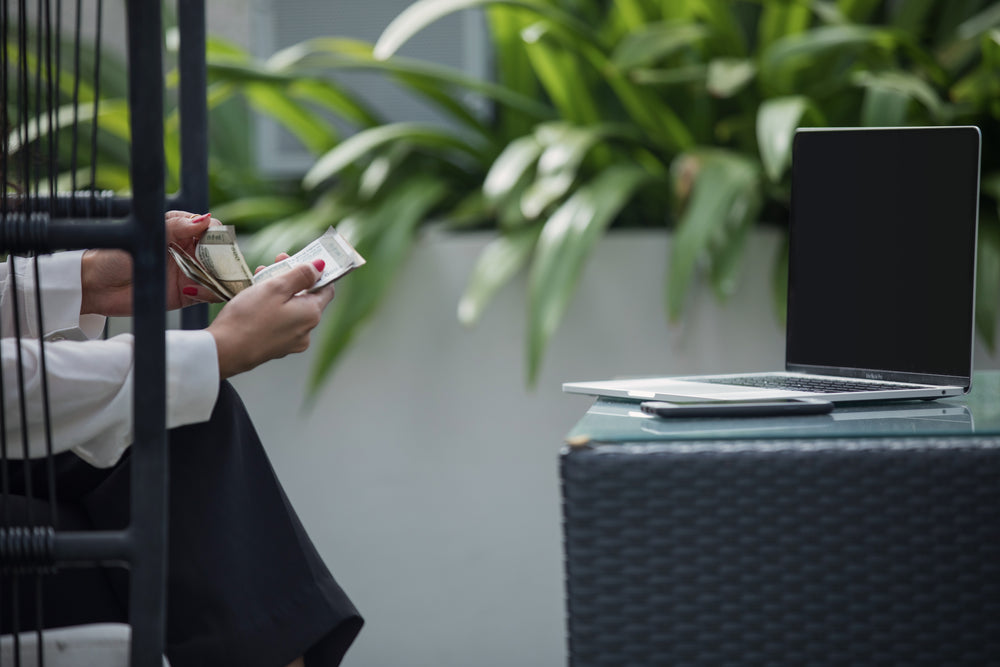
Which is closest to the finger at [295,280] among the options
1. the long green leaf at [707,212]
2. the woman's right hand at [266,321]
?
the woman's right hand at [266,321]

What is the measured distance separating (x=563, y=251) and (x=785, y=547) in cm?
93

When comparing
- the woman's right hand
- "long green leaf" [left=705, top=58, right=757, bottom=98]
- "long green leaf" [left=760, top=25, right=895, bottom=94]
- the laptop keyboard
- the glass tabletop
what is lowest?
the glass tabletop

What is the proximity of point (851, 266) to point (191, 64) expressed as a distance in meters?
0.68

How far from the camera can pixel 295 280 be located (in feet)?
2.75

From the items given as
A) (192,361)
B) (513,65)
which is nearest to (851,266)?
(192,361)

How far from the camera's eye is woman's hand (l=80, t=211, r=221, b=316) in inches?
38.9

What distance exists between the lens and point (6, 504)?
2.21 feet

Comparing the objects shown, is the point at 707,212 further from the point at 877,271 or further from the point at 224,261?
the point at 224,261

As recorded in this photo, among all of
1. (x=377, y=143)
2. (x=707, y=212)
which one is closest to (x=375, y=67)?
(x=377, y=143)

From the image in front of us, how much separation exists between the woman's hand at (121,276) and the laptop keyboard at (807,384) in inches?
20.3

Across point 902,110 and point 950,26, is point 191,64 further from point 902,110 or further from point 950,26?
point 950,26

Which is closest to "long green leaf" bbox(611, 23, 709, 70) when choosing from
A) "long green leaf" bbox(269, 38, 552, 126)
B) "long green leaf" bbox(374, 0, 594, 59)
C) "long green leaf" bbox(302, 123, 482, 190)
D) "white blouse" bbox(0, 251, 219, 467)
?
"long green leaf" bbox(374, 0, 594, 59)

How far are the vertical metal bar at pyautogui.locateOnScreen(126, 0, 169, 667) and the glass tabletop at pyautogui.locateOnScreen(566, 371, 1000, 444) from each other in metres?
0.28

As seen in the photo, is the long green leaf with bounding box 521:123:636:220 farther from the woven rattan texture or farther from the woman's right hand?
the woven rattan texture
